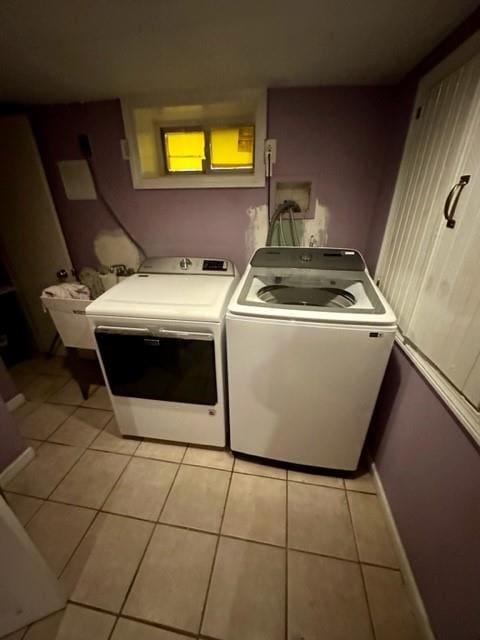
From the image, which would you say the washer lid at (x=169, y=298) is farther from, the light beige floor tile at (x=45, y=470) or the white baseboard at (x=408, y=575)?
the white baseboard at (x=408, y=575)

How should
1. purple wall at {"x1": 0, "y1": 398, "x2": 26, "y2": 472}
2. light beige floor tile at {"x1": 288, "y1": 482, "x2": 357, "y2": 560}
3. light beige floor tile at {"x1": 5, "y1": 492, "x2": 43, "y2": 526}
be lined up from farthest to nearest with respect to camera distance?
purple wall at {"x1": 0, "y1": 398, "x2": 26, "y2": 472} < light beige floor tile at {"x1": 5, "y1": 492, "x2": 43, "y2": 526} < light beige floor tile at {"x1": 288, "y1": 482, "x2": 357, "y2": 560}

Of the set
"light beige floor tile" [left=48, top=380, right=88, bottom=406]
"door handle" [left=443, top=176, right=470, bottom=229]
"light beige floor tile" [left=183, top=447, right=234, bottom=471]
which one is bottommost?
"light beige floor tile" [left=183, top=447, right=234, bottom=471]

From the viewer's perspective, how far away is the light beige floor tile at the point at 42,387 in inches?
78.9

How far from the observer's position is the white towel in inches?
66.9

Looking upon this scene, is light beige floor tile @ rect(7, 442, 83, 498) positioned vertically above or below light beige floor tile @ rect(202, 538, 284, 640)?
above

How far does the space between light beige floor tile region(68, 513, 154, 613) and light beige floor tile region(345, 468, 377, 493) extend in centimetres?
103

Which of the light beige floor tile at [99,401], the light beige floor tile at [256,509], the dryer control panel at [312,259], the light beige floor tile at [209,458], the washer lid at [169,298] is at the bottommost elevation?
the light beige floor tile at [256,509]

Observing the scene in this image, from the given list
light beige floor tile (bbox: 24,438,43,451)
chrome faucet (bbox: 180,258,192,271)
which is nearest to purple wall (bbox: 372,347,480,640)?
chrome faucet (bbox: 180,258,192,271)

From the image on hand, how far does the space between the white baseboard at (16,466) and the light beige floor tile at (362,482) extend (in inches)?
71.3

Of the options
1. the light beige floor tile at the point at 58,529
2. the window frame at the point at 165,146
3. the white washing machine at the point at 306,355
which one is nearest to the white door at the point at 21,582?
the light beige floor tile at the point at 58,529

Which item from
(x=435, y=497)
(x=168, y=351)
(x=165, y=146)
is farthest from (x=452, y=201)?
(x=165, y=146)

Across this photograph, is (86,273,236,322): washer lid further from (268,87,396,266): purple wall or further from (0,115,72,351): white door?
(0,115,72,351): white door

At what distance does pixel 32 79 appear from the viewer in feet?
4.12

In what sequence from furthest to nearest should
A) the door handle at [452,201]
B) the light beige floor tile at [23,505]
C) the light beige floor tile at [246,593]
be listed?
1. the light beige floor tile at [23,505]
2. the light beige floor tile at [246,593]
3. the door handle at [452,201]
